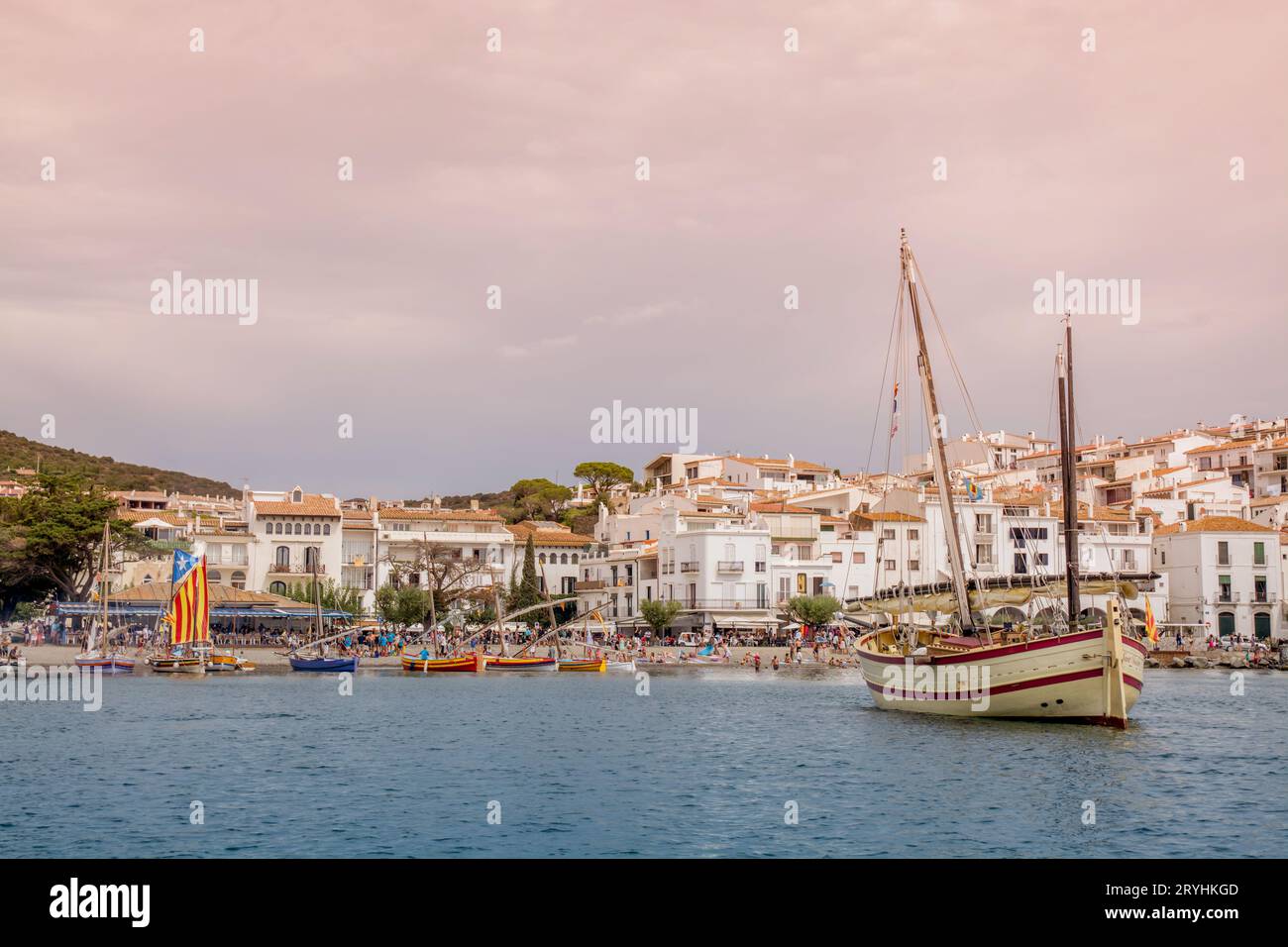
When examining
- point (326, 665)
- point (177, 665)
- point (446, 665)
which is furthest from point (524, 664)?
point (177, 665)

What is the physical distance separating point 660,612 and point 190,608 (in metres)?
32.0

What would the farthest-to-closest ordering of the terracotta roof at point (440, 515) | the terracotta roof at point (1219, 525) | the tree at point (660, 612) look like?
the terracotta roof at point (440, 515) → the terracotta roof at point (1219, 525) → the tree at point (660, 612)

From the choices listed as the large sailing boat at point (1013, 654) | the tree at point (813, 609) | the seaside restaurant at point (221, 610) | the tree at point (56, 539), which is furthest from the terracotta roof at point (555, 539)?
the large sailing boat at point (1013, 654)

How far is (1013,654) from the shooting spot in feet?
113

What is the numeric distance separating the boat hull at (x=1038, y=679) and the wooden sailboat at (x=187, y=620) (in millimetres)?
39911

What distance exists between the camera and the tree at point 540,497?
13225 centimetres

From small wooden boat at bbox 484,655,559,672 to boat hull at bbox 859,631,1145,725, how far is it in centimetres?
3592

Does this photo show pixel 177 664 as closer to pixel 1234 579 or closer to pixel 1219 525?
pixel 1219 525

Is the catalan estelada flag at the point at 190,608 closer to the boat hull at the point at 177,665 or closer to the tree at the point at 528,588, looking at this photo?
the boat hull at the point at 177,665

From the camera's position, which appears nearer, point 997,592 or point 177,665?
point 997,592

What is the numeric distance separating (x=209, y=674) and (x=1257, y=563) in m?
72.1
